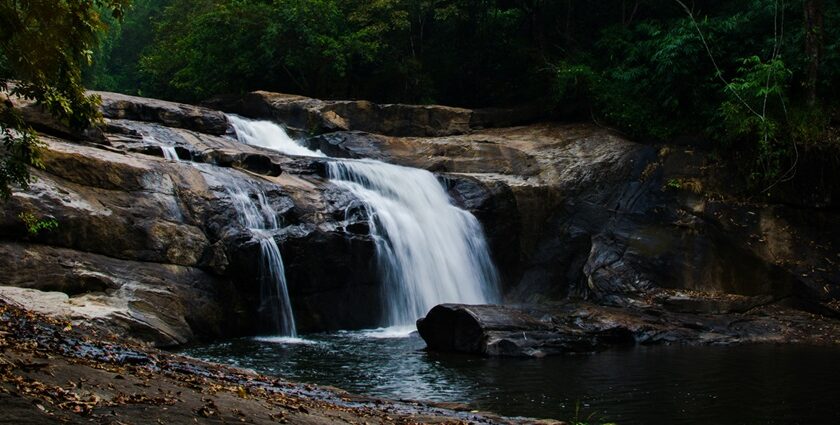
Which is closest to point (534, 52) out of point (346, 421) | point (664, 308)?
point (664, 308)

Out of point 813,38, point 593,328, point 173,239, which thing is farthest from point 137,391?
point 813,38

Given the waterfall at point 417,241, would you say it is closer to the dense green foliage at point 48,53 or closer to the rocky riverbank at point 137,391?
the rocky riverbank at point 137,391

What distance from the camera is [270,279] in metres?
16.2

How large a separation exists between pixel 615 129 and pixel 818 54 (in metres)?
6.00

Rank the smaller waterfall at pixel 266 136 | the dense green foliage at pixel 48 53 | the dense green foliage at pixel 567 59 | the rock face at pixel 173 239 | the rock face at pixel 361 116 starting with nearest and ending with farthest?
the dense green foliage at pixel 48 53 < the rock face at pixel 173 239 < the dense green foliage at pixel 567 59 < the smaller waterfall at pixel 266 136 < the rock face at pixel 361 116

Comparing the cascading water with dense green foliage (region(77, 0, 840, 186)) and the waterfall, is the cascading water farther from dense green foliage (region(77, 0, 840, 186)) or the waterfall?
dense green foliage (region(77, 0, 840, 186))

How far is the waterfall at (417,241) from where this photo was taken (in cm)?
1830

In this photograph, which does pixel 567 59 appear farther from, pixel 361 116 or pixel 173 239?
pixel 173 239

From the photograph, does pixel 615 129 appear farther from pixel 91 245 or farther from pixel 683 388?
pixel 91 245

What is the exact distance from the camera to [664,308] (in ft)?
61.0

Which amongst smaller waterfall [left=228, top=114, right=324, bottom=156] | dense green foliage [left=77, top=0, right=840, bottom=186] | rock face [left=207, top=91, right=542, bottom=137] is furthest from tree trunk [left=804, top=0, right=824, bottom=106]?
smaller waterfall [left=228, top=114, right=324, bottom=156]

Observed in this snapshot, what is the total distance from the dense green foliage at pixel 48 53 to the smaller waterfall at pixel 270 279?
26.9 feet

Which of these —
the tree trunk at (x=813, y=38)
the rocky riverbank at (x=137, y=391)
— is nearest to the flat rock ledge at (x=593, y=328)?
the rocky riverbank at (x=137, y=391)

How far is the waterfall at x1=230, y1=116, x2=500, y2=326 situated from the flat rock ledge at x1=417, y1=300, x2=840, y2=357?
2.97m
